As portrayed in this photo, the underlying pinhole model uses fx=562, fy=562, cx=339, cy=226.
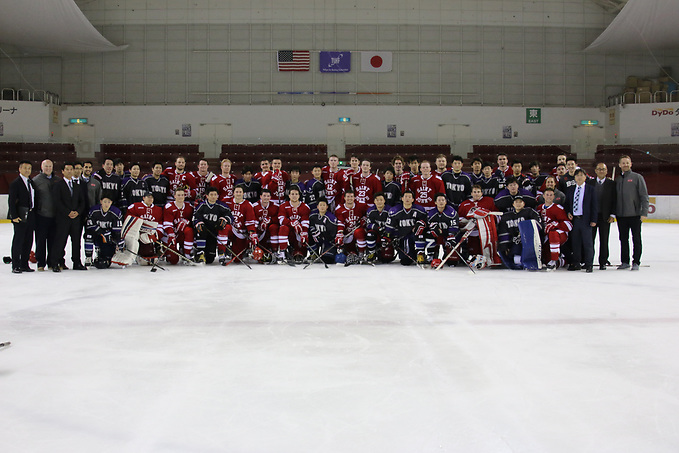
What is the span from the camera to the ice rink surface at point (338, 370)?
2.23m

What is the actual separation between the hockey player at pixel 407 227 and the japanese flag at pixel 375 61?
14921 millimetres

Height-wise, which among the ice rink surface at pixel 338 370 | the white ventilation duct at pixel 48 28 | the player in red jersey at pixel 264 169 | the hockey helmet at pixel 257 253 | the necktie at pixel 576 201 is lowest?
the ice rink surface at pixel 338 370

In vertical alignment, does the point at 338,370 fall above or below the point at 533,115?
below

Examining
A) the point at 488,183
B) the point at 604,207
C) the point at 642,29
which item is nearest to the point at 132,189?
the point at 488,183

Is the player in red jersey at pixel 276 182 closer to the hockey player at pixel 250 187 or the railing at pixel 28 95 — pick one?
the hockey player at pixel 250 187

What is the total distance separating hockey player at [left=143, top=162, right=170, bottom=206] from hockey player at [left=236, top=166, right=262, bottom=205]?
1.17 metres

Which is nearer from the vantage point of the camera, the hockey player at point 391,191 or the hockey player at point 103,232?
the hockey player at point 103,232

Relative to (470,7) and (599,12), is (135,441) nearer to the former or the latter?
(470,7)

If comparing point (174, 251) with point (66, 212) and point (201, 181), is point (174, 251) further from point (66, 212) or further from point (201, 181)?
point (201, 181)

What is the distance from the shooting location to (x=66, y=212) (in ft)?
24.6

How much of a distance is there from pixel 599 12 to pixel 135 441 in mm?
25197

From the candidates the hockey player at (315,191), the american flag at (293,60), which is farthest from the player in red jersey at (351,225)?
the american flag at (293,60)

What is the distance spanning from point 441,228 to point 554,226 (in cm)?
154

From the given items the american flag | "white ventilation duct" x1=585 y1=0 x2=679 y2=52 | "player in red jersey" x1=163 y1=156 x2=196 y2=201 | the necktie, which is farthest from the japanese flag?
the necktie
